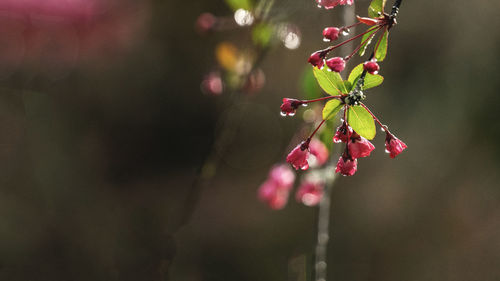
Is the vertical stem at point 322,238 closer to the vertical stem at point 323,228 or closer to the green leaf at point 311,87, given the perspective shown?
the vertical stem at point 323,228

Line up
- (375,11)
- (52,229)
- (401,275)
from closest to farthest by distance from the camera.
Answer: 1. (375,11)
2. (52,229)
3. (401,275)

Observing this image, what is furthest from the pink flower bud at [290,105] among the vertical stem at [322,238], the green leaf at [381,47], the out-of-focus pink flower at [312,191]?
the out-of-focus pink flower at [312,191]

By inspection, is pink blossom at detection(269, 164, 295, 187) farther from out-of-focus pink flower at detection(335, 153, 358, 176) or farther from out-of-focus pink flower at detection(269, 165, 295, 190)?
out-of-focus pink flower at detection(335, 153, 358, 176)

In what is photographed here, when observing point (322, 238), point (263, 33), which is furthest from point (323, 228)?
point (263, 33)

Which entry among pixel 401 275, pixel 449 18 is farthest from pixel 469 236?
pixel 449 18

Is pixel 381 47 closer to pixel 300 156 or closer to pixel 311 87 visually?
pixel 300 156

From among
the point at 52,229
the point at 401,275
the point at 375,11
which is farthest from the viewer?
the point at 401,275

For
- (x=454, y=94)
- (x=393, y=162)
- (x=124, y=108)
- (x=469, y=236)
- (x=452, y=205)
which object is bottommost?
(x=469, y=236)

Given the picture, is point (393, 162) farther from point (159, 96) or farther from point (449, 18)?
point (159, 96)
